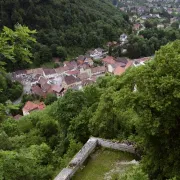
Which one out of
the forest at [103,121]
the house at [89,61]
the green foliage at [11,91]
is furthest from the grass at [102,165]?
the house at [89,61]

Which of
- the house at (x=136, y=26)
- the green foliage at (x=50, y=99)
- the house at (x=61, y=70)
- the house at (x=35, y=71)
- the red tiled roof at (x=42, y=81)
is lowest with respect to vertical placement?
the green foliage at (x=50, y=99)

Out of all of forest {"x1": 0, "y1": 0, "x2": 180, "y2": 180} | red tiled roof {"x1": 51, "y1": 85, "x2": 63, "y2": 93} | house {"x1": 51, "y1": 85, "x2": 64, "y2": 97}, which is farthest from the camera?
red tiled roof {"x1": 51, "y1": 85, "x2": 63, "y2": 93}

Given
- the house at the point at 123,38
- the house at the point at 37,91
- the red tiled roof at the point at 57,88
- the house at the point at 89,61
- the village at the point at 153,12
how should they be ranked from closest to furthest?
the red tiled roof at the point at 57,88 < the house at the point at 37,91 < the house at the point at 89,61 < the house at the point at 123,38 < the village at the point at 153,12

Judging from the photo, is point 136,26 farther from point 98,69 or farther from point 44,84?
point 44,84

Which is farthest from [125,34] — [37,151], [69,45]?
[37,151]

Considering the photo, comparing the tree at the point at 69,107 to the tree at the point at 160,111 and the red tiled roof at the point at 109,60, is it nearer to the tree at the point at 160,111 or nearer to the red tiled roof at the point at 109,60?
the tree at the point at 160,111

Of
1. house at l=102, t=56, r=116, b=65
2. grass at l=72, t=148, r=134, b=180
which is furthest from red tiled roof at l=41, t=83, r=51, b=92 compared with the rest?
grass at l=72, t=148, r=134, b=180

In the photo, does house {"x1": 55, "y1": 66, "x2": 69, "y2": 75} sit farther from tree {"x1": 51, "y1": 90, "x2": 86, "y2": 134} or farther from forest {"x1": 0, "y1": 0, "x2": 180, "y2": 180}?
tree {"x1": 51, "y1": 90, "x2": 86, "y2": 134}

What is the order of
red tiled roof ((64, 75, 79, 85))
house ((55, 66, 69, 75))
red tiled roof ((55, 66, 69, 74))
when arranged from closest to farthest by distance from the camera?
1. red tiled roof ((64, 75, 79, 85))
2. house ((55, 66, 69, 75))
3. red tiled roof ((55, 66, 69, 74))
